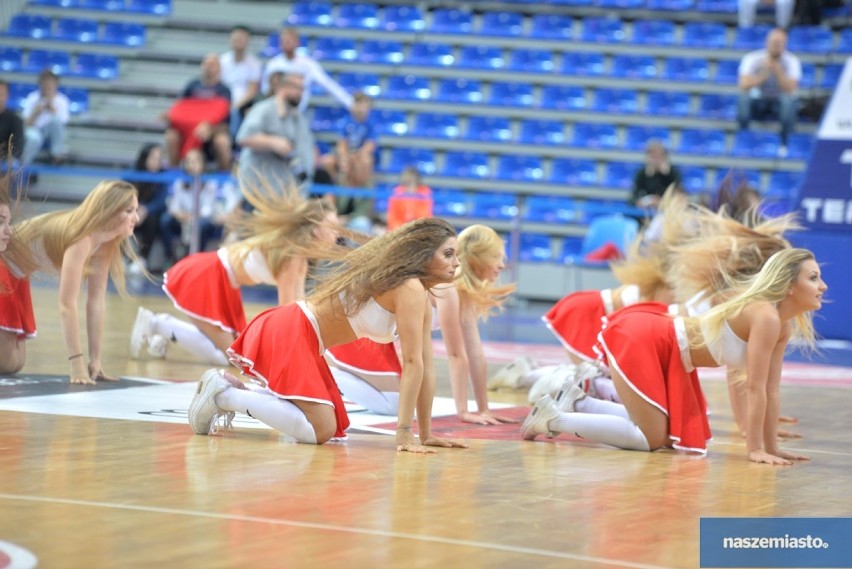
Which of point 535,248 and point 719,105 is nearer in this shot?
point 535,248

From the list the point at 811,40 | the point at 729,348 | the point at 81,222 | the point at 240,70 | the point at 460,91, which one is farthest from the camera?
the point at 460,91

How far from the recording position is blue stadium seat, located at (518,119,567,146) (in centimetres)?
1683

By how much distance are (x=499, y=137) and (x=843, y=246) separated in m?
6.10

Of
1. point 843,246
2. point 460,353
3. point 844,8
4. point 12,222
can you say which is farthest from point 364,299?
point 844,8

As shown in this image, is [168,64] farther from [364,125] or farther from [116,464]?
[116,464]

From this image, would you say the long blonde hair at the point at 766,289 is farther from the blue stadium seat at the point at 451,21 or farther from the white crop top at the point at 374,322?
the blue stadium seat at the point at 451,21

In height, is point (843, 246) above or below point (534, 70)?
below

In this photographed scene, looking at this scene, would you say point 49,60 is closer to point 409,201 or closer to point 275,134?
point 275,134

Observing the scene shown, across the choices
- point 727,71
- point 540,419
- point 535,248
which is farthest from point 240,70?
point 540,419

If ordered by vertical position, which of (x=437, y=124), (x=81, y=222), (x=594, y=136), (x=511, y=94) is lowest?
(x=81, y=222)

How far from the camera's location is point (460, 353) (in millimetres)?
6512

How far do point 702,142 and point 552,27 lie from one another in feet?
9.04

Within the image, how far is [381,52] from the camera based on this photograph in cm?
1781

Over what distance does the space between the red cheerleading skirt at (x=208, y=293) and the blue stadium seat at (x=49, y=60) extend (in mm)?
10943
